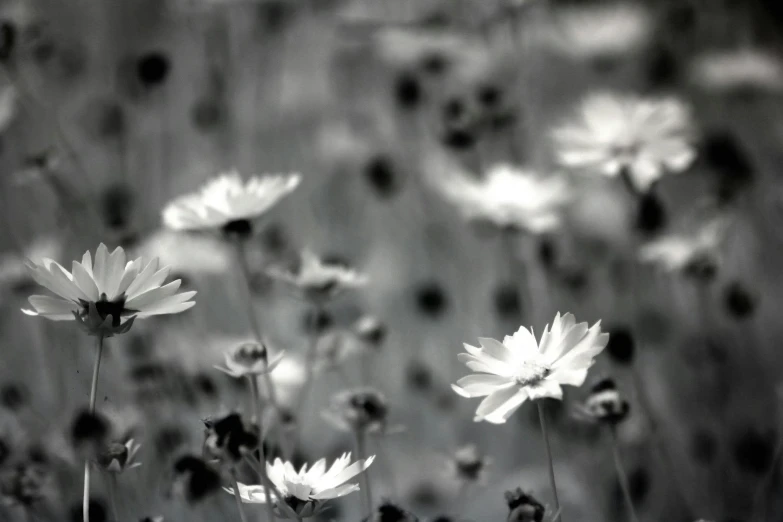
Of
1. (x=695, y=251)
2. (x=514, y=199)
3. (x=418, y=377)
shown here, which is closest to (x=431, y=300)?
(x=418, y=377)

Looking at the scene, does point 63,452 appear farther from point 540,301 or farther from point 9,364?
point 540,301

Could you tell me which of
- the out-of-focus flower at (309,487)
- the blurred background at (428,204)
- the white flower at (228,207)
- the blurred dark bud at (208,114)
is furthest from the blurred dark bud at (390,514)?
the blurred dark bud at (208,114)

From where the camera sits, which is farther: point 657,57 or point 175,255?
point 657,57

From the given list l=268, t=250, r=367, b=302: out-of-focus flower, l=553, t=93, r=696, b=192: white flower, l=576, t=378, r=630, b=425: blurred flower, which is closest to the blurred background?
l=553, t=93, r=696, b=192: white flower

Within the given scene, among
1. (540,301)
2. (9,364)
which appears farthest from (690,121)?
(9,364)

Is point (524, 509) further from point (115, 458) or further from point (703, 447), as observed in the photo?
point (703, 447)

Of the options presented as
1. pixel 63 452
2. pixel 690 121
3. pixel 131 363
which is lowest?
pixel 63 452
